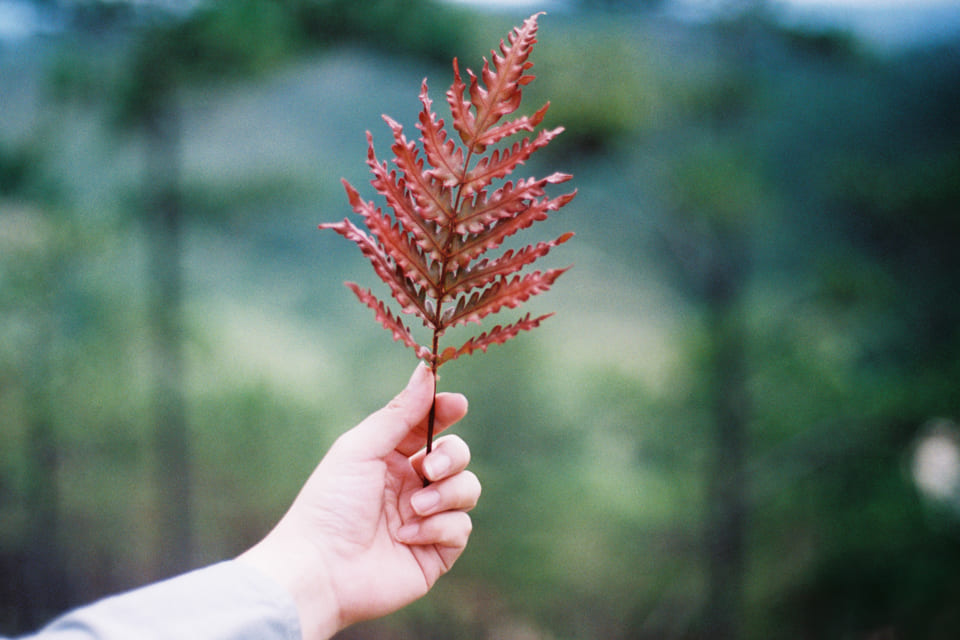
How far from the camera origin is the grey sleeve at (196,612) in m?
0.61

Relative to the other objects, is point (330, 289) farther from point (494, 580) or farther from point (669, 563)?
point (669, 563)

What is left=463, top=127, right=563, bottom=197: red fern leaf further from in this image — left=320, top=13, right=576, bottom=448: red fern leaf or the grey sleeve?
the grey sleeve

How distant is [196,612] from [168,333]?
7.10 feet

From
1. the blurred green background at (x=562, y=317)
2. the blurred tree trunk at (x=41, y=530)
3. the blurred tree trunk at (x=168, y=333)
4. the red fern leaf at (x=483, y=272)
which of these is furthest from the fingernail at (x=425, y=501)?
the blurred tree trunk at (x=41, y=530)

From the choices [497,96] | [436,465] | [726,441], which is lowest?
[726,441]

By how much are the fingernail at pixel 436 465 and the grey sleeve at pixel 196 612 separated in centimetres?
19

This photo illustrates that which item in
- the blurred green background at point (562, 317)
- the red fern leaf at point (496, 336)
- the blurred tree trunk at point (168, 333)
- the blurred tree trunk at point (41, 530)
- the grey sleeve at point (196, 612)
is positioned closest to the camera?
the grey sleeve at point (196, 612)

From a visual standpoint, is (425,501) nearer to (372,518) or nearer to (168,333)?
(372,518)

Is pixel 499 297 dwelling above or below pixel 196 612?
above

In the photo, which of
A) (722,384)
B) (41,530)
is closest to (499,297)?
(722,384)

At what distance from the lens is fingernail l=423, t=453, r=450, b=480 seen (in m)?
0.78

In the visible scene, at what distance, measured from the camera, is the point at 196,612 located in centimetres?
65

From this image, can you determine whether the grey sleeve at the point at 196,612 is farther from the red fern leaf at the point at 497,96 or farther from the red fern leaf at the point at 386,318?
the red fern leaf at the point at 497,96

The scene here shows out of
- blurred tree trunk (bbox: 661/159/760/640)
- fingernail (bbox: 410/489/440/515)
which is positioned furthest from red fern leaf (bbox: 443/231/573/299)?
blurred tree trunk (bbox: 661/159/760/640)
